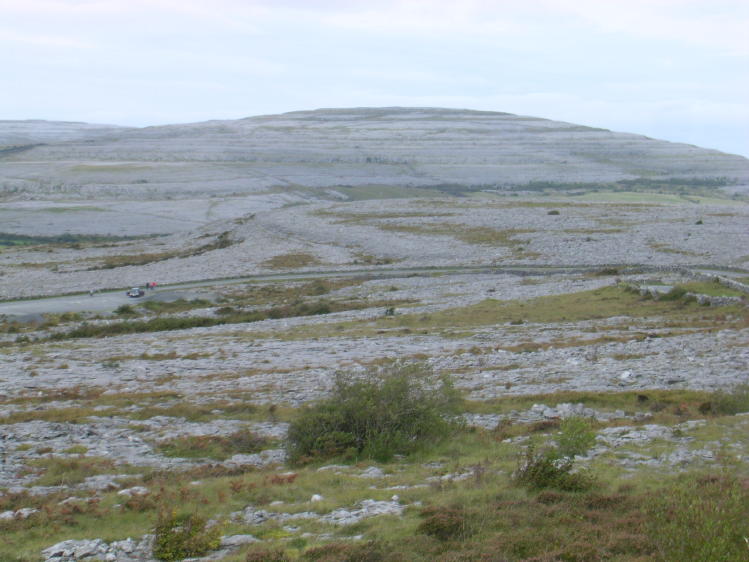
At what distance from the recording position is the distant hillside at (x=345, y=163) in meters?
147

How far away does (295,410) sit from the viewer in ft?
65.2

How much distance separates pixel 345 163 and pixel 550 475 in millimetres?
158684

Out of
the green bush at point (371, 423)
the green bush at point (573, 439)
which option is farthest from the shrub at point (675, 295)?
the green bush at point (573, 439)

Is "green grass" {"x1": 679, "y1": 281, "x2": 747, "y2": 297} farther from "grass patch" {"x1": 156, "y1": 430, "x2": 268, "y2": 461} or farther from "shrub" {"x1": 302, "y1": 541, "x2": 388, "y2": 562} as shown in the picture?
"shrub" {"x1": 302, "y1": 541, "x2": 388, "y2": 562}

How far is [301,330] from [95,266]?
43138 mm

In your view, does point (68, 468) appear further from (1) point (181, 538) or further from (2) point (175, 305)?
(2) point (175, 305)

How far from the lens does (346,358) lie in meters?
27.1

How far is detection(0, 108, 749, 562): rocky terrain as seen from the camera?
39.3ft

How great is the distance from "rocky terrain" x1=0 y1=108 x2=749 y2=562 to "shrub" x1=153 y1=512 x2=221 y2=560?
19 centimetres

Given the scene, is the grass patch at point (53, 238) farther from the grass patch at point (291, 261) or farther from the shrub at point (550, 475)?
the shrub at point (550, 475)

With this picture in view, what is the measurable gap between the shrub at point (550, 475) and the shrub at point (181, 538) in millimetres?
5033

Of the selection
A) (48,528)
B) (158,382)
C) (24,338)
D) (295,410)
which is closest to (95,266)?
(24,338)

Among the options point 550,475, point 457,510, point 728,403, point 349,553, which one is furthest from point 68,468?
point 728,403

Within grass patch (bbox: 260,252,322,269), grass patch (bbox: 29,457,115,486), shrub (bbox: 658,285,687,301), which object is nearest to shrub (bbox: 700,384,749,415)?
grass patch (bbox: 29,457,115,486)
